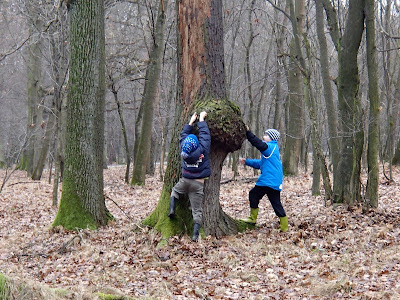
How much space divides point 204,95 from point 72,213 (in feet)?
11.7

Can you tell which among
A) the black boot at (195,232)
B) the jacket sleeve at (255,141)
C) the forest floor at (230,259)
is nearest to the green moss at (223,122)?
the jacket sleeve at (255,141)

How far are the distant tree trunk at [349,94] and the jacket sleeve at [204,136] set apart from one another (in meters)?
3.25

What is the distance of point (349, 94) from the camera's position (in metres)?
8.34

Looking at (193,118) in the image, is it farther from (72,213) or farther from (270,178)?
(72,213)

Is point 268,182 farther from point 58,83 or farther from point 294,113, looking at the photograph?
point 294,113

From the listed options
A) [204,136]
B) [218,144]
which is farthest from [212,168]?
[204,136]

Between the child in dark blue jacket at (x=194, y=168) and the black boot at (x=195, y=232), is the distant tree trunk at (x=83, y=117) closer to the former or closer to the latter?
the child in dark blue jacket at (x=194, y=168)

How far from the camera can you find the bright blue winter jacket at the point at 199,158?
657 cm

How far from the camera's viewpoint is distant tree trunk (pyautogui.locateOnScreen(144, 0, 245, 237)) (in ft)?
22.8

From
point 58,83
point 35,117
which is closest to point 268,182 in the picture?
point 58,83

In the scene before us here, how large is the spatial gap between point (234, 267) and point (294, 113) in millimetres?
11238

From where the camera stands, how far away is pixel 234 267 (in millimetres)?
5820

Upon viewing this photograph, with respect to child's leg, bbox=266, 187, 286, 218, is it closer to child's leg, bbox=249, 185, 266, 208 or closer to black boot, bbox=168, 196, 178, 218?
child's leg, bbox=249, 185, 266, 208

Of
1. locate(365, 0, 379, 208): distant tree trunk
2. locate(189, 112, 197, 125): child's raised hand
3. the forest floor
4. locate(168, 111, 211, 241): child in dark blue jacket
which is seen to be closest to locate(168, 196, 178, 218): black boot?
locate(168, 111, 211, 241): child in dark blue jacket
